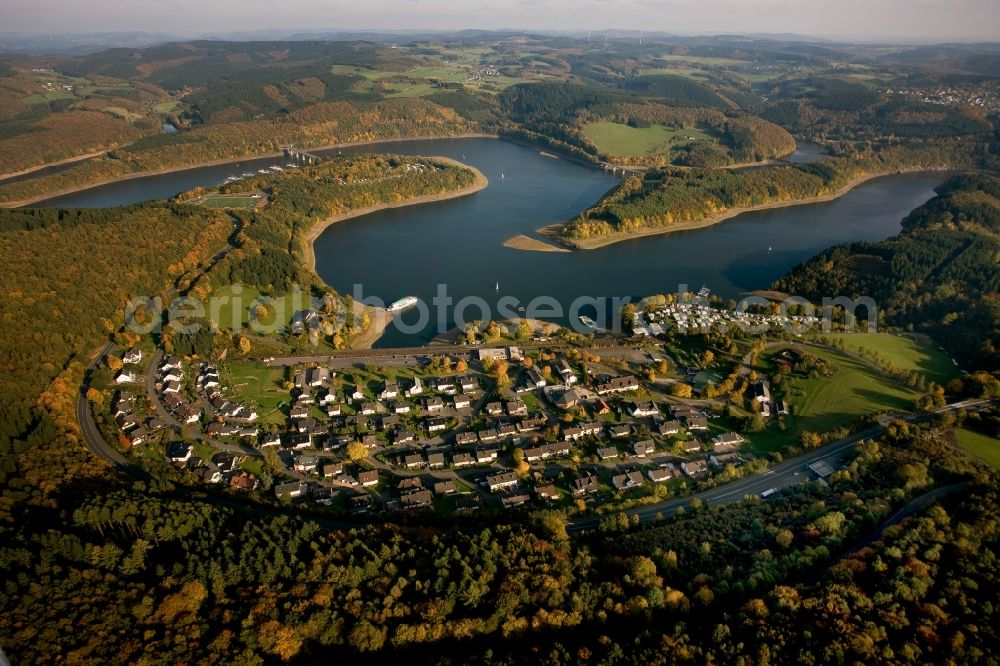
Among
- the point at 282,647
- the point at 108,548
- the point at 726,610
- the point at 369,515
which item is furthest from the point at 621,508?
the point at 108,548

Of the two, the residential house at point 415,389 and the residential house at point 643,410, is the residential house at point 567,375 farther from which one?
the residential house at point 415,389

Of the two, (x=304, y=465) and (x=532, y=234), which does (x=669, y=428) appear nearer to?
(x=304, y=465)

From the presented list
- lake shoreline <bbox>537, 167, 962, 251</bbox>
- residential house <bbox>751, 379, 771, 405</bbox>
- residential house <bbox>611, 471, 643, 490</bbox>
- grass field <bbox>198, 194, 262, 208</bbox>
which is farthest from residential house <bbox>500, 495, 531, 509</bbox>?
grass field <bbox>198, 194, 262, 208</bbox>

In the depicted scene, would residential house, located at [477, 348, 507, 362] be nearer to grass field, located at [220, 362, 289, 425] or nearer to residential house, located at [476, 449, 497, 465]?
residential house, located at [476, 449, 497, 465]

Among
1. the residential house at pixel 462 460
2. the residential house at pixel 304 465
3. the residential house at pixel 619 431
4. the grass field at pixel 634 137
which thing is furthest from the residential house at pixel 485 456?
the grass field at pixel 634 137

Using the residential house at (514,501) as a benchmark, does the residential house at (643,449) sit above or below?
above

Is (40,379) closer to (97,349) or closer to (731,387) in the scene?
(97,349)
